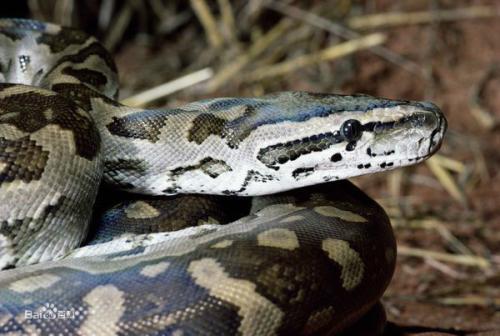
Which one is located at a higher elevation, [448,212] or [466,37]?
[466,37]

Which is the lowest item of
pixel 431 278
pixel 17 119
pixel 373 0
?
pixel 431 278

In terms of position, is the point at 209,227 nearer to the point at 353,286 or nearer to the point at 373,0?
the point at 353,286

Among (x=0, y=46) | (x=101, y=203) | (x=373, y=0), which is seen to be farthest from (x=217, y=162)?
(x=373, y=0)

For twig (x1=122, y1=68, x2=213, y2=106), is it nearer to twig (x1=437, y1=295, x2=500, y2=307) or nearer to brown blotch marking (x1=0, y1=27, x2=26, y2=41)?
brown blotch marking (x1=0, y1=27, x2=26, y2=41)

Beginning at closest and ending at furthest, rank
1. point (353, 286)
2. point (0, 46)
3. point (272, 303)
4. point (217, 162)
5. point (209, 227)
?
point (272, 303)
point (353, 286)
point (209, 227)
point (217, 162)
point (0, 46)

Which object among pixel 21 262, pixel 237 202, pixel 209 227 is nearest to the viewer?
pixel 21 262

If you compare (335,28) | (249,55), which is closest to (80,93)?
(249,55)
